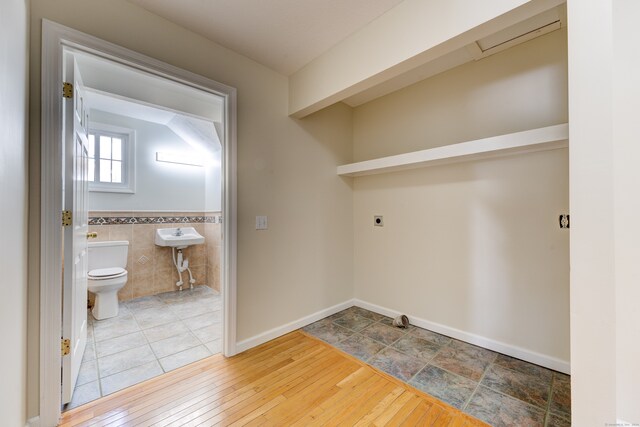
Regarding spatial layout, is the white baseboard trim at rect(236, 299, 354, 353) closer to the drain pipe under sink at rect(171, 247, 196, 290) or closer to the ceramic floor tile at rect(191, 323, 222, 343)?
the ceramic floor tile at rect(191, 323, 222, 343)

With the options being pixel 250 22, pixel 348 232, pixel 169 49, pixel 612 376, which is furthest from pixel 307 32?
pixel 612 376

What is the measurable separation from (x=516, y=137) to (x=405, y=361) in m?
1.85

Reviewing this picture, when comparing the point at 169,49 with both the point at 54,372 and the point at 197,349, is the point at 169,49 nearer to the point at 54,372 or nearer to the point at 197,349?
the point at 54,372

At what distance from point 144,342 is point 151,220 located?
2.00 metres

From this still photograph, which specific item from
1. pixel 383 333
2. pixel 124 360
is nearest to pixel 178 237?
pixel 124 360

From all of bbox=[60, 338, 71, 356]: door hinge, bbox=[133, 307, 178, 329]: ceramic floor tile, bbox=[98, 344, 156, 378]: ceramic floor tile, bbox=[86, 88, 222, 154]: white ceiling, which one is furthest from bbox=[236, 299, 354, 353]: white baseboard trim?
bbox=[86, 88, 222, 154]: white ceiling

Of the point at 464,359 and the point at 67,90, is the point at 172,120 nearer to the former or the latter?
the point at 67,90

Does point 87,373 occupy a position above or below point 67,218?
below

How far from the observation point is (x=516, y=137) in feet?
5.98

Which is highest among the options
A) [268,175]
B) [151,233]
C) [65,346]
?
[268,175]

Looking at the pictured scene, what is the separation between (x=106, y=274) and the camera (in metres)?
2.83

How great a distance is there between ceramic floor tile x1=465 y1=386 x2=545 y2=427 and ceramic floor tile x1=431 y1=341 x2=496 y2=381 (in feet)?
0.65

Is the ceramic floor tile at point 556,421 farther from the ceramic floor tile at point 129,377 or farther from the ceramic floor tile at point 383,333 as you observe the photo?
the ceramic floor tile at point 129,377

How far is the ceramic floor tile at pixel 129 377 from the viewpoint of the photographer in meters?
1.75
